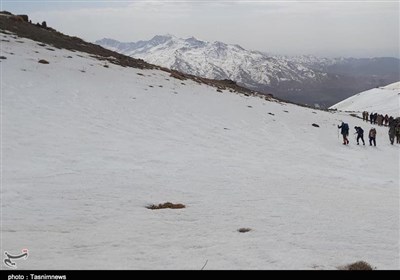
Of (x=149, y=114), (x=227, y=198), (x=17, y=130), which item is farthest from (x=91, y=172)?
(x=149, y=114)

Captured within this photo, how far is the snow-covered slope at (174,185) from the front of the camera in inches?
376

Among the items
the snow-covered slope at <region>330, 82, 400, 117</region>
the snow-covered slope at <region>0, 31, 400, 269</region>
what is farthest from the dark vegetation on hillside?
the snow-covered slope at <region>330, 82, 400, 117</region>

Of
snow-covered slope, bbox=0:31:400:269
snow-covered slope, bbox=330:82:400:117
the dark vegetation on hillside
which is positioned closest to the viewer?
snow-covered slope, bbox=0:31:400:269

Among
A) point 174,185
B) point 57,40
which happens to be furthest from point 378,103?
point 174,185

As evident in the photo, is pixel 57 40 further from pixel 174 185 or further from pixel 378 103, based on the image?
pixel 378 103

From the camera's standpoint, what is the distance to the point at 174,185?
54.6 ft

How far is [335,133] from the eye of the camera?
39312 mm

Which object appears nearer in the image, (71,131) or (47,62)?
(71,131)

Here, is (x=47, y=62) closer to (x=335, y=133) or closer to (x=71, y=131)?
(x=71, y=131)

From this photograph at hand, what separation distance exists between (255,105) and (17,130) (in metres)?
30.4

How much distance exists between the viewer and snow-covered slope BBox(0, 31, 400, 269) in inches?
376

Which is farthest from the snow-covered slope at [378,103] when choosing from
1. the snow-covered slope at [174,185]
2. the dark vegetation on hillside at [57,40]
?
the snow-covered slope at [174,185]

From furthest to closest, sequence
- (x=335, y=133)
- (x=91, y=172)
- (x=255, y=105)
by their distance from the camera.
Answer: (x=255, y=105), (x=335, y=133), (x=91, y=172)

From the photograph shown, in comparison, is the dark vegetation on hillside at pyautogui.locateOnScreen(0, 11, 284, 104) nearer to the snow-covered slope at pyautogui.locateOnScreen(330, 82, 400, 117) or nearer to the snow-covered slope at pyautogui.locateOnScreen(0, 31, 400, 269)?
the snow-covered slope at pyautogui.locateOnScreen(0, 31, 400, 269)
